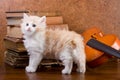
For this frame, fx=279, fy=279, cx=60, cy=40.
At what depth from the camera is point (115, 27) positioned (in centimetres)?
128

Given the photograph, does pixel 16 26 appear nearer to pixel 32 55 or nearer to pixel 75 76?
pixel 32 55

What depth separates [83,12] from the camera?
126 cm

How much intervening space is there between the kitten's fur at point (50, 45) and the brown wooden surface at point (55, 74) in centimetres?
3

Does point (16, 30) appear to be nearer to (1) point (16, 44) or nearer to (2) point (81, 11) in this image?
(1) point (16, 44)

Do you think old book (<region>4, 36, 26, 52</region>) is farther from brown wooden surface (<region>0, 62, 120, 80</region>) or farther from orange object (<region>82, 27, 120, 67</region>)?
orange object (<region>82, 27, 120, 67</region>)

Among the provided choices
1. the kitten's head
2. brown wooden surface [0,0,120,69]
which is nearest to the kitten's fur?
the kitten's head

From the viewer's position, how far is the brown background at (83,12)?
1.24m

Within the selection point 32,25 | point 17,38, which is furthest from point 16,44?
point 32,25

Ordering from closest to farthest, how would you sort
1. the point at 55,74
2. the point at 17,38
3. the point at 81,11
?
1. the point at 55,74
2. the point at 17,38
3. the point at 81,11

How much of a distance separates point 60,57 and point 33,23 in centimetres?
15

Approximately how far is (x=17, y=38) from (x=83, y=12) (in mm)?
351

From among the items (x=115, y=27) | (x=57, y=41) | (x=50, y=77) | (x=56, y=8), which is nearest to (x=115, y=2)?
(x=115, y=27)

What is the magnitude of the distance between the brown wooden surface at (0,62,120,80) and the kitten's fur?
0.03 m

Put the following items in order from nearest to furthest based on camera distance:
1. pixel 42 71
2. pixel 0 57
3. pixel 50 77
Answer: pixel 50 77
pixel 42 71
pixel 0 57
